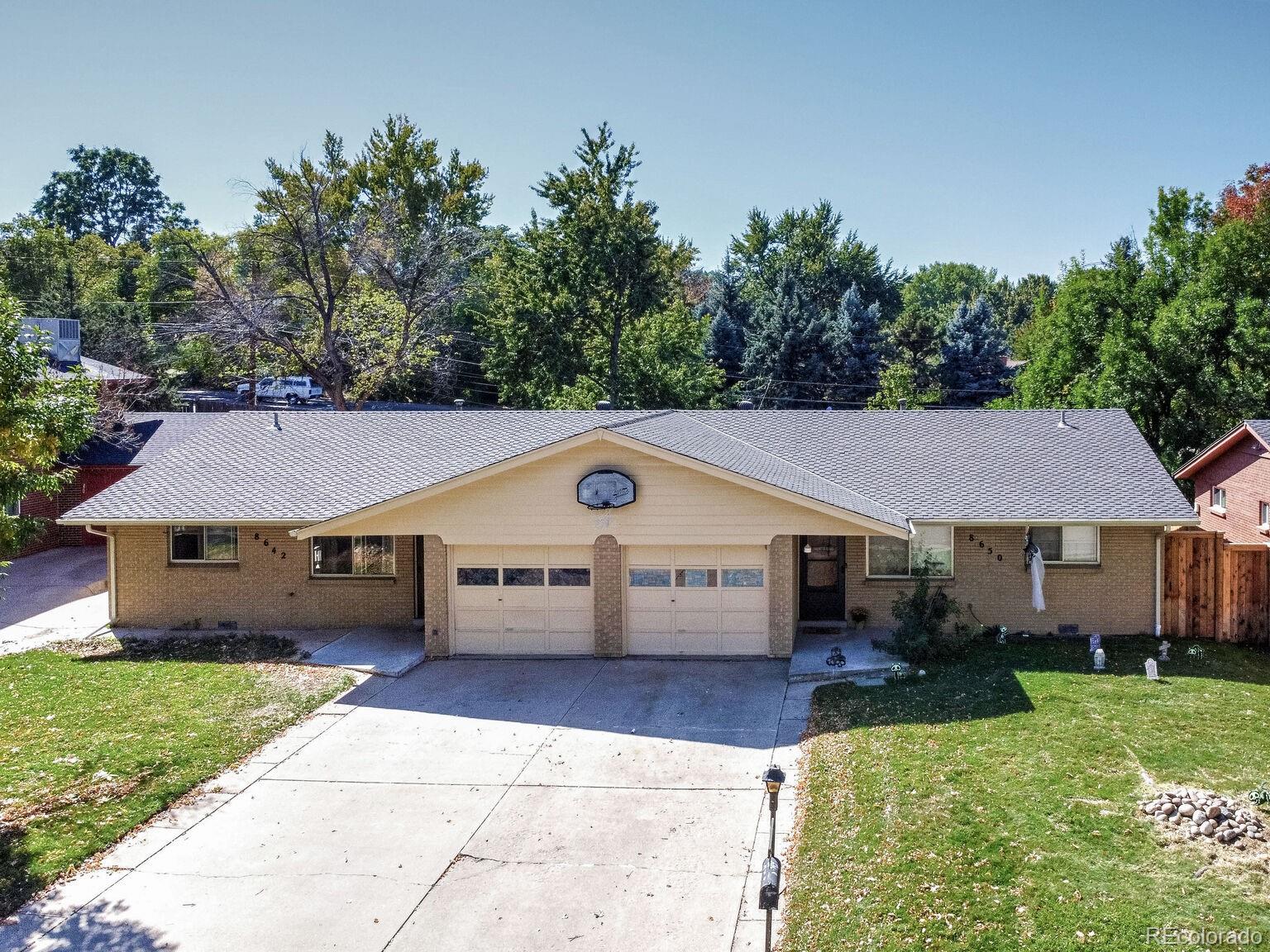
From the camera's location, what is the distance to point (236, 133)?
3384 centimetres

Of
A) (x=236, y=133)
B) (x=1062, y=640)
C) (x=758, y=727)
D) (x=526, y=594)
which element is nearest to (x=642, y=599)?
(x=526, y=594)

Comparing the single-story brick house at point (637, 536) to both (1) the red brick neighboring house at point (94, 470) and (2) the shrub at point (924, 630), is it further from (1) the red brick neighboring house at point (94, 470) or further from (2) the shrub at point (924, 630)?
(1) the red brick neighboring house at point (94, 470)

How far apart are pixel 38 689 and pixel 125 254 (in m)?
62.8

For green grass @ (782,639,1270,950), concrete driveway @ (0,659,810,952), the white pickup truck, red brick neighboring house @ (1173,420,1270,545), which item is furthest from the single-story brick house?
the white pickup truck

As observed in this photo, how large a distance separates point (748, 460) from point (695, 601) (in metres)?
2.82

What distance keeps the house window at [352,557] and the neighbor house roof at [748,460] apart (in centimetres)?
96

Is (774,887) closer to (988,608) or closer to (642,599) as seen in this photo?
(642,599)

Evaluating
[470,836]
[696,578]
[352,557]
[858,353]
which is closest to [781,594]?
[696,578]

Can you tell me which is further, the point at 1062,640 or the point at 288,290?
the point at 288,290

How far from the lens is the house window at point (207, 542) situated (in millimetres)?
18078

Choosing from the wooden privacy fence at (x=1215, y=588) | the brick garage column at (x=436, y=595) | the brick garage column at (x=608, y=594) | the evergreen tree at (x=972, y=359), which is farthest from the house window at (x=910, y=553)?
the evergreen tree at (x=972, y=359)

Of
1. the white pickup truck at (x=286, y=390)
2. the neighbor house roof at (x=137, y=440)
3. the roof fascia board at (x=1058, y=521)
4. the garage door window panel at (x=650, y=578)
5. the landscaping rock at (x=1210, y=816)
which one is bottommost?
the landscaping rock at (x=1210, y=816)

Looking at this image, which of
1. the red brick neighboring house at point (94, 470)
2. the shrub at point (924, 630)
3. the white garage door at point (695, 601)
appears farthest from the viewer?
the red brick neighboring house at point (94, 470)

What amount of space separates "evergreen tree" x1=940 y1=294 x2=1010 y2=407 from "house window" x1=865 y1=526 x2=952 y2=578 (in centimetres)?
3118
